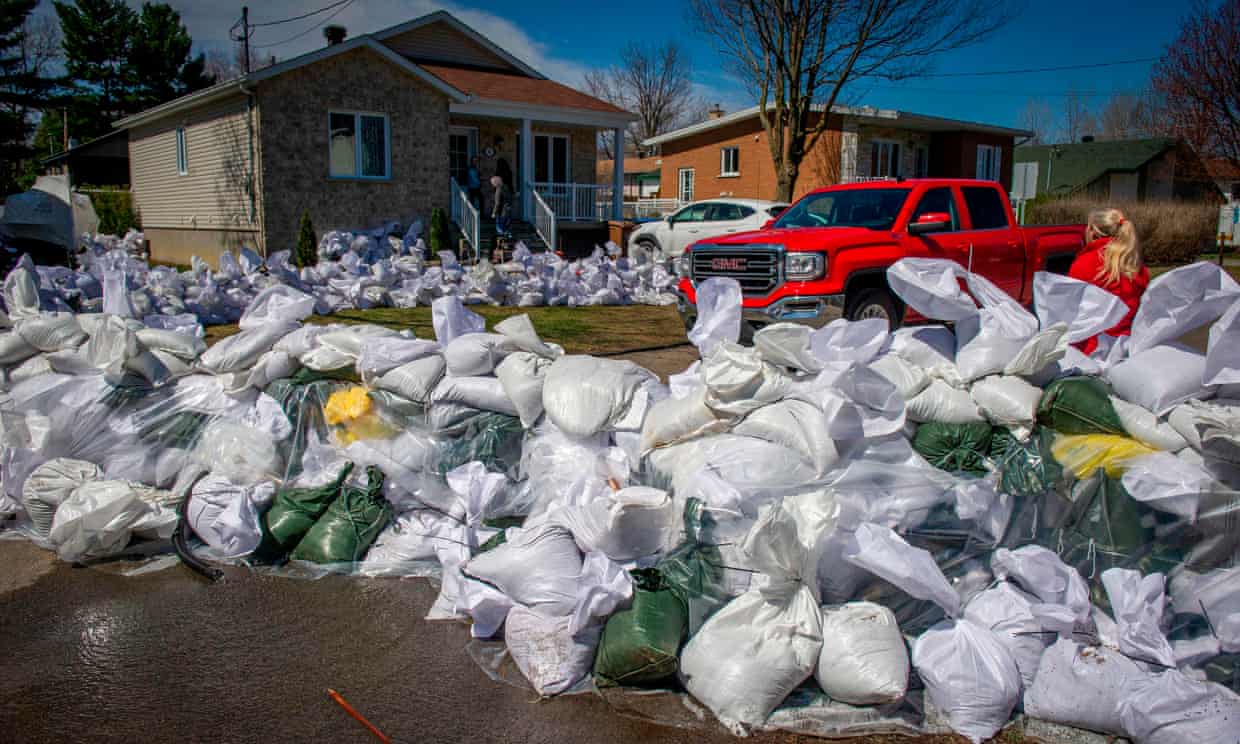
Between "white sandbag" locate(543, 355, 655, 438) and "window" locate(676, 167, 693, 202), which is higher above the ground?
"window" locate(676, 167, 693, 202)

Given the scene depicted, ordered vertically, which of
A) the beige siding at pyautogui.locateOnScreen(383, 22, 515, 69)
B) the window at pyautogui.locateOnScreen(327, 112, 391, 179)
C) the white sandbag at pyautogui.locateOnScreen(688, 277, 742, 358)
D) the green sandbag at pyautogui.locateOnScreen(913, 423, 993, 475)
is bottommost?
the green sandbag at pyautogui.locateOnScreen(913, 423, 993, 475)

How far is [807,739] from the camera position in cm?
267

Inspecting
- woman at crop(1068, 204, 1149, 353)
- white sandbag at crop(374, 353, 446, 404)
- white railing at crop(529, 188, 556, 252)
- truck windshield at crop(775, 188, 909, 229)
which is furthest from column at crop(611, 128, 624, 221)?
white sandbag at crop(374, 353, 446, 404)

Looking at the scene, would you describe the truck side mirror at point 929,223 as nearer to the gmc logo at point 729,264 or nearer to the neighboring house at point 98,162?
the gmc logo at point 729,264

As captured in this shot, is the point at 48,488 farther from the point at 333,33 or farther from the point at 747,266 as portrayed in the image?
the point at 333,33

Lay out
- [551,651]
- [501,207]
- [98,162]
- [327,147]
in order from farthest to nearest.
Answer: [98,162]
[501,207]
[327,147]
[551,651]

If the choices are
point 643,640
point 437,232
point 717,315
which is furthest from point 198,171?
point 643,640

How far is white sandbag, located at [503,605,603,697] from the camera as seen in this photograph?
2951 mm

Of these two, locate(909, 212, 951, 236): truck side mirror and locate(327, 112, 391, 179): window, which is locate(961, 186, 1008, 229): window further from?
locate(327, 112, 391, 179): window

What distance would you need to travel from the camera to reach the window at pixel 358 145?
17500 millimetres

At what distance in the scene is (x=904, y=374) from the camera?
3.68 metres

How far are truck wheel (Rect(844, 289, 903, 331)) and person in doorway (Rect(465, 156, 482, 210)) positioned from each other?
1283 centimetres

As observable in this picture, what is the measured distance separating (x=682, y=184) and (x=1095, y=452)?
32368mm

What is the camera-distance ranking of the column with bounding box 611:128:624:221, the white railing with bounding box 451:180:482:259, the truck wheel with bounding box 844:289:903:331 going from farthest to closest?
1. the column with bounding box 611:128:624:221
2. the white railing with bounding box 451:180:482:259
3. the truck wheel with bounding box 844:289:903:331
